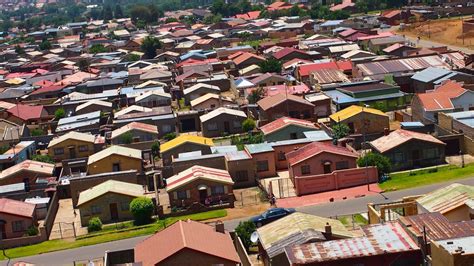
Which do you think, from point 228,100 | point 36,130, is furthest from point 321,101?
point 36,130

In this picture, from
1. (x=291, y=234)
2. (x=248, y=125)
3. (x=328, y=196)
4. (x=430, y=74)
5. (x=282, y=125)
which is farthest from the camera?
(x=430, y=74)

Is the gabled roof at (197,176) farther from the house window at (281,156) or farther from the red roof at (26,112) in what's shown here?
the red roof at (26,112)

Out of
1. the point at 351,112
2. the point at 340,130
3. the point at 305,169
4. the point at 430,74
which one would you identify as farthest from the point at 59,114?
the point at 430,74

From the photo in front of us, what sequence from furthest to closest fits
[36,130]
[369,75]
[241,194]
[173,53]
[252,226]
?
[173,53]
[369,75]
[36,130]
[241,194]
[252,226]

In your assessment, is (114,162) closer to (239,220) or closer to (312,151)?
(312,151)

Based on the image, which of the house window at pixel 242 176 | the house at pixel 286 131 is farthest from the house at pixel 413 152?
the house window at pixel 242 176

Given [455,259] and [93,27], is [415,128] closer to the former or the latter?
[455,259]

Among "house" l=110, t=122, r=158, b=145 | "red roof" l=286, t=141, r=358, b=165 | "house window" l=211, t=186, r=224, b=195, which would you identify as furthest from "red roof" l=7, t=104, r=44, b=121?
"red roof" l=286, t=141, r=358, b=165
